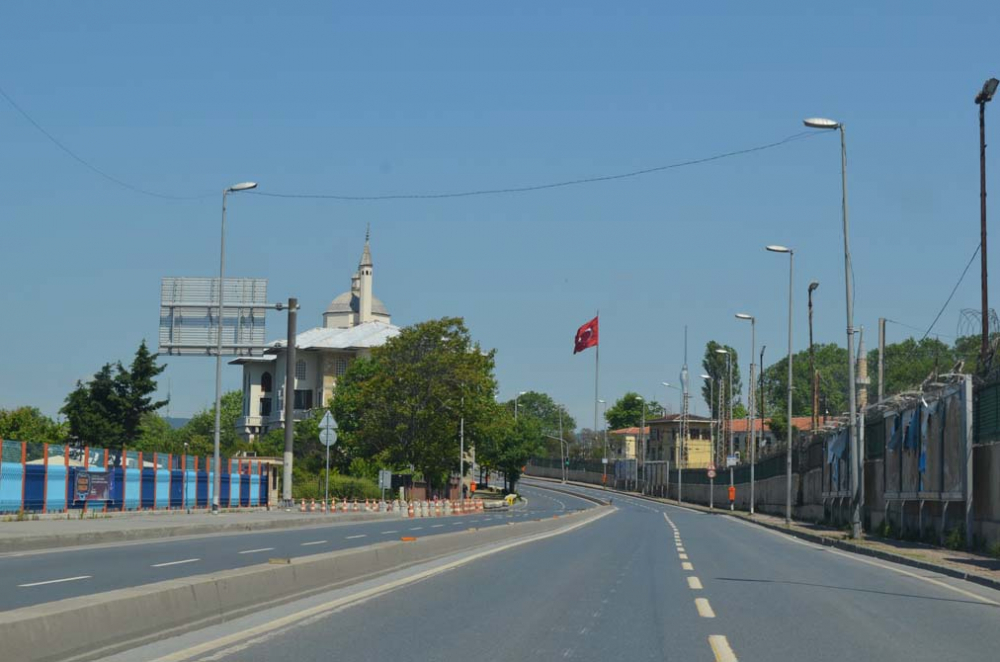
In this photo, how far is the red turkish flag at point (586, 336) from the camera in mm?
103750

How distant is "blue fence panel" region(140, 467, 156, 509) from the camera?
46.5 metres

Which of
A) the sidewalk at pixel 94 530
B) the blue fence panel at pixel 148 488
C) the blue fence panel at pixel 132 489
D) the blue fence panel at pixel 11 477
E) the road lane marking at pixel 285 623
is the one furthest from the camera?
the blue fence panel at pixel 148 488

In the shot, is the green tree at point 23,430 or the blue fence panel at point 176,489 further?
the green tree at point 23,430

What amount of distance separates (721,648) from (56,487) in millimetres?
33464

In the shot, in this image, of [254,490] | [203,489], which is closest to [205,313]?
[203,489]

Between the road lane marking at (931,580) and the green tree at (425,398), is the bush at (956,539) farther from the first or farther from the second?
the green tree at (425,398)

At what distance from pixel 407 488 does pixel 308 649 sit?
79.4 meters

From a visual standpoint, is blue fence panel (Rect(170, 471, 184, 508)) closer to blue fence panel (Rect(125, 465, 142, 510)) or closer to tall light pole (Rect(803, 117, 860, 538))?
blue fence panel (Rect(125, 465, 142, 510))

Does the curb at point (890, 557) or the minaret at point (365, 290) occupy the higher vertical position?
the minaret at point (365, 290)

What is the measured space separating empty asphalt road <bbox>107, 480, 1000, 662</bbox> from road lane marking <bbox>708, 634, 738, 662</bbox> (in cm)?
3

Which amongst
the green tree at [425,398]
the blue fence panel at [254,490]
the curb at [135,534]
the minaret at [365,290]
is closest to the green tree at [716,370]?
the minaret at [365,290]

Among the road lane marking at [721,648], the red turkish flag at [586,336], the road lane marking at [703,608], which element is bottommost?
the road lane marking at [703,608]

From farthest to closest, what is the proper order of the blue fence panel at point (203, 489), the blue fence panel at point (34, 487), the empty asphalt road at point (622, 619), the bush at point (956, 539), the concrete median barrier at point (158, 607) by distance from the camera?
the blue fence panel at point (203, 489)
the blue fence panel at point (34, 487)
the bush at point (956, 539)
the empty asphalt road at point (622, 619)
the concrete median barrier at point (158, 607)

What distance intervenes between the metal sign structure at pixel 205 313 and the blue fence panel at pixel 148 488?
6.05 meters
